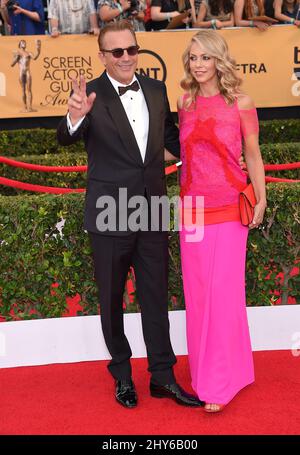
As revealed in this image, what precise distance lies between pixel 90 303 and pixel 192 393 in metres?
1.09

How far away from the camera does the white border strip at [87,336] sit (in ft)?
15.8

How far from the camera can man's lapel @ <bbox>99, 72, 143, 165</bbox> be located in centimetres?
380

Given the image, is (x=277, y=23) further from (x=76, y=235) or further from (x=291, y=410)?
(x=291, y=410)

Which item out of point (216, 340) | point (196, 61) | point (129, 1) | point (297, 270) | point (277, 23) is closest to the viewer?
point (196, 61)

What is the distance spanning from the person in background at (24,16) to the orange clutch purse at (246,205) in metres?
6.77

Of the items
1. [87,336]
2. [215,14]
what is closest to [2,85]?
[215,14]

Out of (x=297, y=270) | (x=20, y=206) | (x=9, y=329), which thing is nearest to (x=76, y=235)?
(x=20, y=206)

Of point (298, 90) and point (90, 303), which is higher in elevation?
point (298, 90)

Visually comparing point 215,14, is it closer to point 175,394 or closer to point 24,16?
point 24,16

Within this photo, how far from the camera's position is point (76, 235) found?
4789 mm

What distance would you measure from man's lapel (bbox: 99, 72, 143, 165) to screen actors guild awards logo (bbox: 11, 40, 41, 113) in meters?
6.16

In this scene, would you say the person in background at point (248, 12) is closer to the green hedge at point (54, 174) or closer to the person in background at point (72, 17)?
the person in background at point (72, 17)

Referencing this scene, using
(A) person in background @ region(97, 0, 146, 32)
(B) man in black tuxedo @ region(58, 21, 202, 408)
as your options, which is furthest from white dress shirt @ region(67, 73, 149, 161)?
(A) person in background @ region(97, 0, 146, 32)

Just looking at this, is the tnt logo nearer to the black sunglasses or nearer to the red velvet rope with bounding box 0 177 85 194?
the red velvet rope with bounding box 0 177 85 194
